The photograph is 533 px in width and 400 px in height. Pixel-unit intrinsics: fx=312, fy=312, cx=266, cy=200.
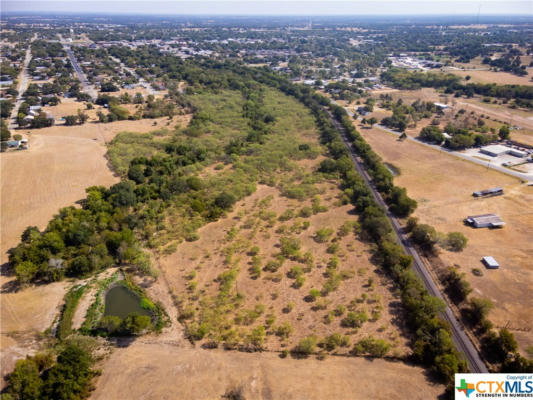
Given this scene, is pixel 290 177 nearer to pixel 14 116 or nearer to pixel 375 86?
pixel 14 116

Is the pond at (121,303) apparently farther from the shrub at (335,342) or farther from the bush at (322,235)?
the bush at (322,235)

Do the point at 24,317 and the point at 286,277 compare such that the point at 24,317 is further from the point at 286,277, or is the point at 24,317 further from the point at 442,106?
the point at 442,106

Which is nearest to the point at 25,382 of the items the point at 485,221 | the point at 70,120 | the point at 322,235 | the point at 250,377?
the point at 250,377

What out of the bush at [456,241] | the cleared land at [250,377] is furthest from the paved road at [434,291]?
the cleared land at [250,377]

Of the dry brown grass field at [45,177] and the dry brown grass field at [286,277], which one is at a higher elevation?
the dry brown grass field at [45,177]

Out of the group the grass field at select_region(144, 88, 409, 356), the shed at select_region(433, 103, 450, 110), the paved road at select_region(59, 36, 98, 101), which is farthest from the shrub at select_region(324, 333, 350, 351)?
the paved road at select_region(59, 36, 98, 101)

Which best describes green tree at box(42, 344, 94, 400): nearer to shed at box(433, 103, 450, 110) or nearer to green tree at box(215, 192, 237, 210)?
green tree at box(215, 192, 237, 210)

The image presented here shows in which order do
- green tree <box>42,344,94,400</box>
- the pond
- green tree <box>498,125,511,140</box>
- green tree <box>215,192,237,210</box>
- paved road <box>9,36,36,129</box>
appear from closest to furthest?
1. green tree <box>42,344,94,400</box>
2. the pond
3. green tree <box>215,192,237,210</box>
4. green tree <box>498,125,511,140</box>
5. paved road <box>9,36,36,129</box>
